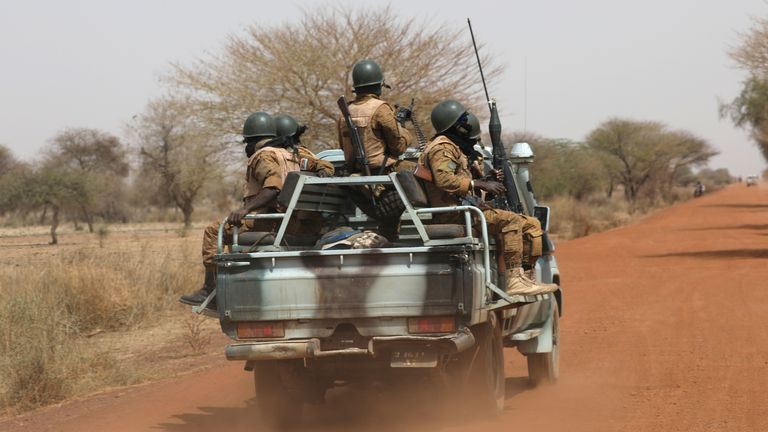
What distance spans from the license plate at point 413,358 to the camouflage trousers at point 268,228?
154 cm

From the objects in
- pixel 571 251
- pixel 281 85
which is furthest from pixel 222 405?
pixel 571 251

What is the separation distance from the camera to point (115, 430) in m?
8.10

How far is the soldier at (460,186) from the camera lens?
7.66 meters

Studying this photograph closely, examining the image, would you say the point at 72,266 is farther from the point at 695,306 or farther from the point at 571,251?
the point at 571,251

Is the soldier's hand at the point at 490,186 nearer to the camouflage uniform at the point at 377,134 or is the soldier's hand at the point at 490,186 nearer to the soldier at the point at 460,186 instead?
the soldier at the point at 460,186

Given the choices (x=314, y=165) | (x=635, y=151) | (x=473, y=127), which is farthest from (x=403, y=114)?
(x=635, y=151)

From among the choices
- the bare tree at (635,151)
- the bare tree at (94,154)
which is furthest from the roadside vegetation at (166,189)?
the bare tree at (635,151)

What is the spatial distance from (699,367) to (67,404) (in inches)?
215

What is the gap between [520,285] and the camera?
25.0 ft

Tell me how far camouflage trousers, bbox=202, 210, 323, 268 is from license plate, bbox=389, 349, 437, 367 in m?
1.54

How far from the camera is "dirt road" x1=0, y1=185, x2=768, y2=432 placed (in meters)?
7.88

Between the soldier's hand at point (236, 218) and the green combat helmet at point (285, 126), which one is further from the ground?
the green combat helmet at point (285, 126)

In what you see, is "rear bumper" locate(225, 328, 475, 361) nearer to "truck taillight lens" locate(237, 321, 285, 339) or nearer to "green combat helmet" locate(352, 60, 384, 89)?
"truck taillight lens" locate(237, 321, 285, 339)

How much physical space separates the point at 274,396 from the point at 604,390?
2.80 m
